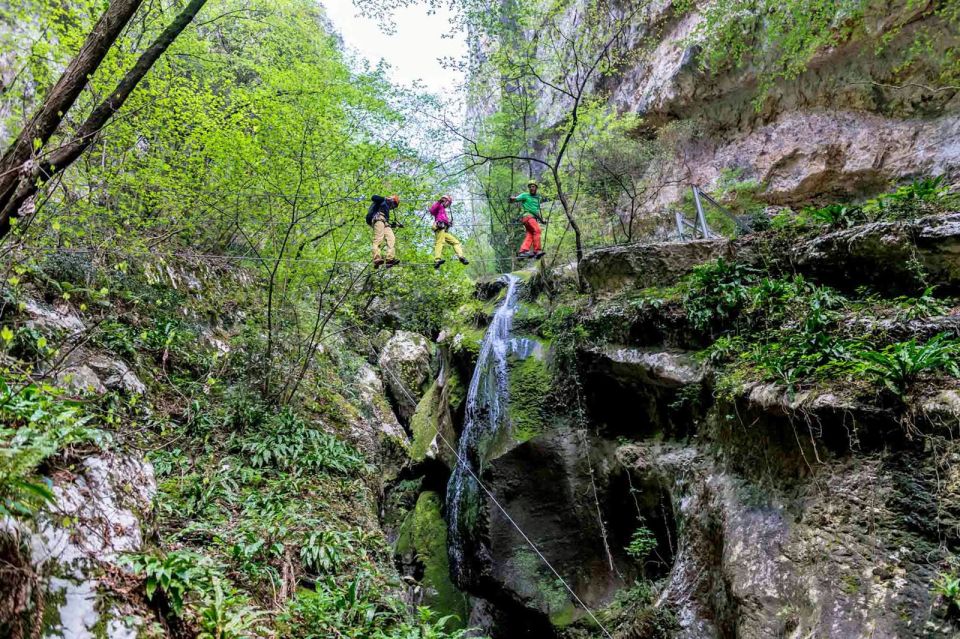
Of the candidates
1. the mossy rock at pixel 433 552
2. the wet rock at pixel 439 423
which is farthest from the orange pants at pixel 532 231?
the mossy rock at pixel 433 552

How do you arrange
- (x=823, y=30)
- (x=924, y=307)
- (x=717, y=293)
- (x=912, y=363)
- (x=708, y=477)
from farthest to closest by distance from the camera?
(x=823, y=30), (x=717, y=293), (x=708, y=477), (x=924, y=307), (x=912, y=363)

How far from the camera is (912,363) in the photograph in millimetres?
3996

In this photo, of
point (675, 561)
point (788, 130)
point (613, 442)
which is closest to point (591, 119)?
point (788, 130)

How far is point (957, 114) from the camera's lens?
1003 cm

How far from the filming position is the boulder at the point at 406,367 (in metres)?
15.0

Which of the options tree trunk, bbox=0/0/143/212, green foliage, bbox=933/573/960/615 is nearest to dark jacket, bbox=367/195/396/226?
tree trunk, bbox=0/0/143/212

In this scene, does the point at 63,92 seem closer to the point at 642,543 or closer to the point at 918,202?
the point at 642,543

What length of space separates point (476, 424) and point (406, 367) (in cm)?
685

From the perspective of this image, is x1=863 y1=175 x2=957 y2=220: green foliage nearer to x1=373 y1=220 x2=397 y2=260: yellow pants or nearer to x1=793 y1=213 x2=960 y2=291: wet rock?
x1=793 y1=213 x2=960 y2=291: wet rock

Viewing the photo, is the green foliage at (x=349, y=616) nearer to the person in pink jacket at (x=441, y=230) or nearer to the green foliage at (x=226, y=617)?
the green foliage at (x=226, y=617)

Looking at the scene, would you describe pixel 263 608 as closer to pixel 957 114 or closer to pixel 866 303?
pixel 866 303

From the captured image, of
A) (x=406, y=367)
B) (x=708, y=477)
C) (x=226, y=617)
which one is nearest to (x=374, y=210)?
(x=226, y=617)

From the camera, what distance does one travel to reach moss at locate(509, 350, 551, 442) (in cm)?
851

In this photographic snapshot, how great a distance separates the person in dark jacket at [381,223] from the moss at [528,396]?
3.19 meters
